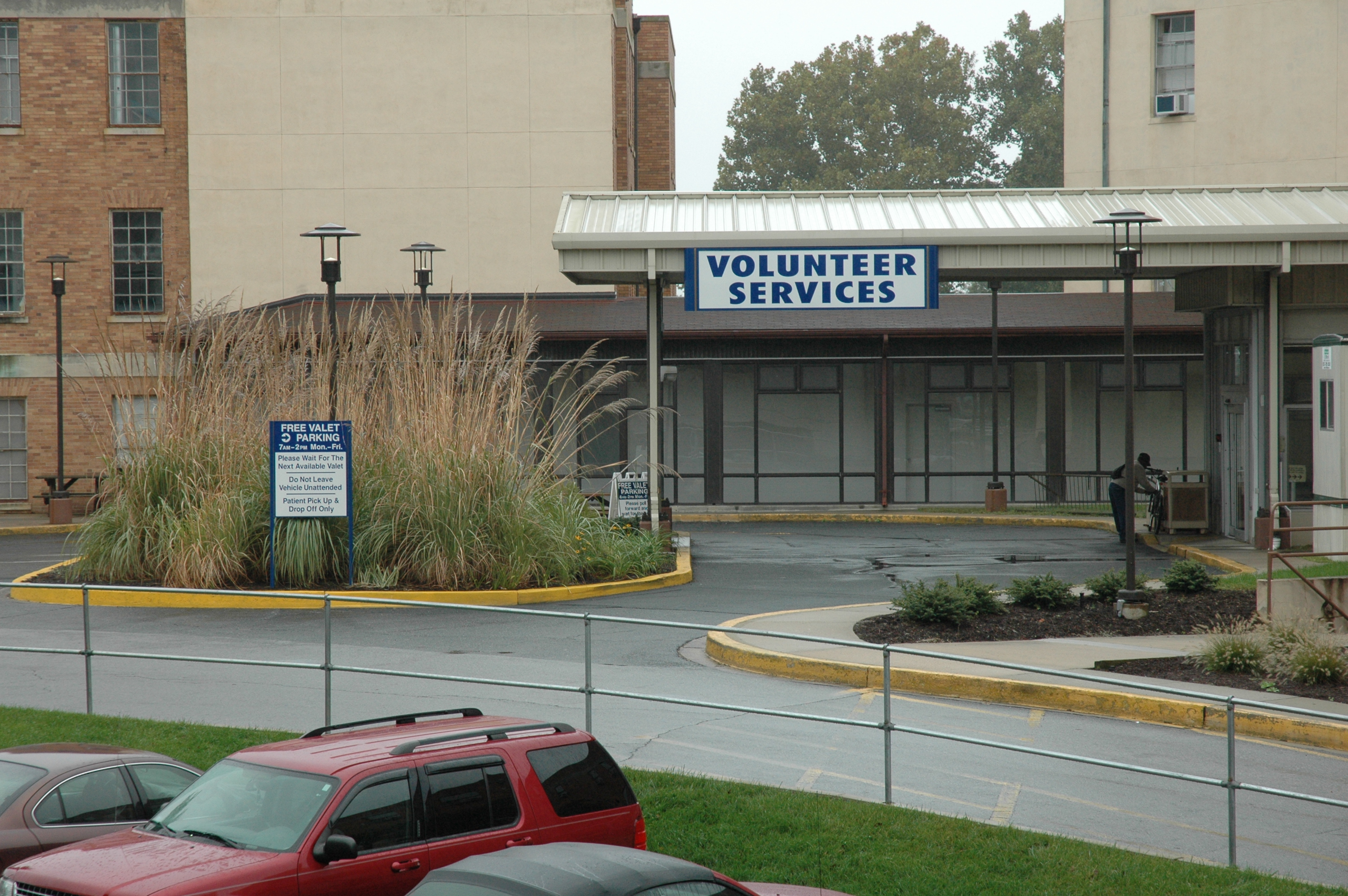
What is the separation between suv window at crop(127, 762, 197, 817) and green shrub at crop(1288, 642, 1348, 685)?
27.8ft

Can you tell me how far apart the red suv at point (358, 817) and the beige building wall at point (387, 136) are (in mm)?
26009

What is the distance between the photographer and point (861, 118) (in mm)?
63781

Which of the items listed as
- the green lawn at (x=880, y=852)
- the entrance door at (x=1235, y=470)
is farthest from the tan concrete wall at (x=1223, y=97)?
the green lawn at (x=880, y=852)

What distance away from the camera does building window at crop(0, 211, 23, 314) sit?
1213 inches

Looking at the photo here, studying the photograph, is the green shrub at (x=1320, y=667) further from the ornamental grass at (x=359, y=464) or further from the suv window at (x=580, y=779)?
the ornamental grass at (x=359, y=464)

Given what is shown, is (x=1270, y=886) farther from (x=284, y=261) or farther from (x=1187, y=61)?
(x=1187, y=61)

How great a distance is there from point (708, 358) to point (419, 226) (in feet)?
26.1

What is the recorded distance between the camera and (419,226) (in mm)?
31594

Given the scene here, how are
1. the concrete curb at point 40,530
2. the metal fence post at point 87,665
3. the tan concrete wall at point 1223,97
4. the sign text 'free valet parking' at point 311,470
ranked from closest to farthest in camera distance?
the metal fence post at point 87,665
the sign text 'free valet parking' at point 311,470
the concrete curb at point 40,530
the tan concrete wall at point 1223,97

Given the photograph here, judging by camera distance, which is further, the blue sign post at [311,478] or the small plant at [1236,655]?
the blue sign post at [311,478]

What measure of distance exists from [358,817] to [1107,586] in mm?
10576

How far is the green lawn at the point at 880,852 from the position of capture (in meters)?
6.31

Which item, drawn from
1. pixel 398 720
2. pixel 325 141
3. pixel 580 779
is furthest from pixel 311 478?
pixel 325 141

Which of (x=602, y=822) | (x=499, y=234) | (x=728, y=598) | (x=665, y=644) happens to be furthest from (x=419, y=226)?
(x=602, y=822)
